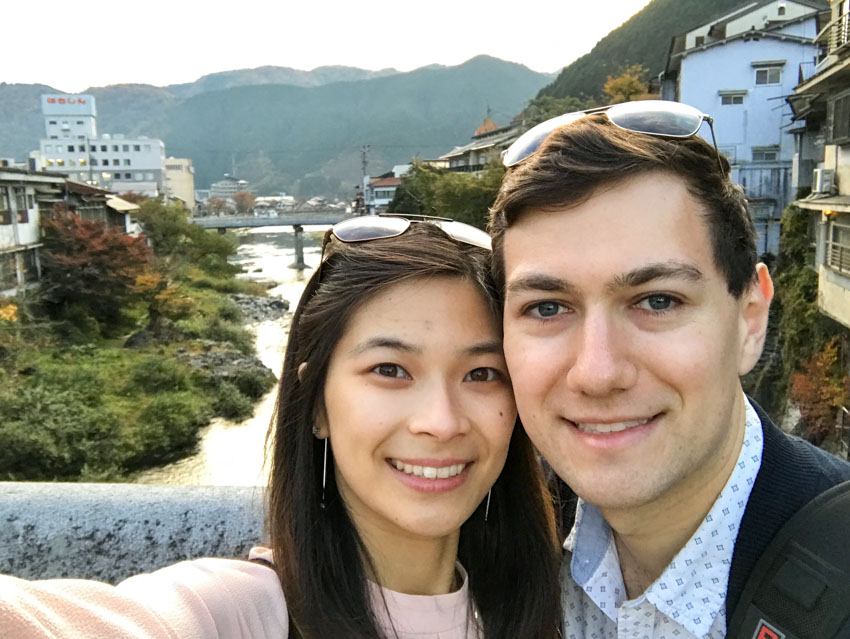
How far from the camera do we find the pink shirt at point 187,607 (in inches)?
28.8

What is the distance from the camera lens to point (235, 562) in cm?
117

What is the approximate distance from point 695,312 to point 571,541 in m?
→ 0.62

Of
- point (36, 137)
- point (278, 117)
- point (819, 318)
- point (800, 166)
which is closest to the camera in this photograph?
point (819, 318)

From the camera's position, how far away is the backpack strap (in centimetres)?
98

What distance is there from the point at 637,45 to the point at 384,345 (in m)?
39.0

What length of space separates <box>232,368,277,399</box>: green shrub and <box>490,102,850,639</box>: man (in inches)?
551

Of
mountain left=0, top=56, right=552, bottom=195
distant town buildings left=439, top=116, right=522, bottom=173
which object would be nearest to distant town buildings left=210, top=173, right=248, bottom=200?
mountain left=0, top=56, right=552, bottom=195

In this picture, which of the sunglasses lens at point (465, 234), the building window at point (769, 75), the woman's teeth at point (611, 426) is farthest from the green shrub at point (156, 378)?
the building window at point (769, 75)

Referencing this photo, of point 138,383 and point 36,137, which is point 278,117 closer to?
point 36,137

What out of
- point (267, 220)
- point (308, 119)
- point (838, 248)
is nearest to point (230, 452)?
point (838, 248)

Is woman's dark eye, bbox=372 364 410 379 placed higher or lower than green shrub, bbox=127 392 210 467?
higher

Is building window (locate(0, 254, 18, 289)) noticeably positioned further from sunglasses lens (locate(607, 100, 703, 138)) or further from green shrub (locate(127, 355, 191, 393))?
sunglasses lens (locate(607, 100, 703, 138))

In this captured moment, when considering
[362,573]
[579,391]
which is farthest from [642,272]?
[362,573]

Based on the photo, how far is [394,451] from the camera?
52.2 inches
